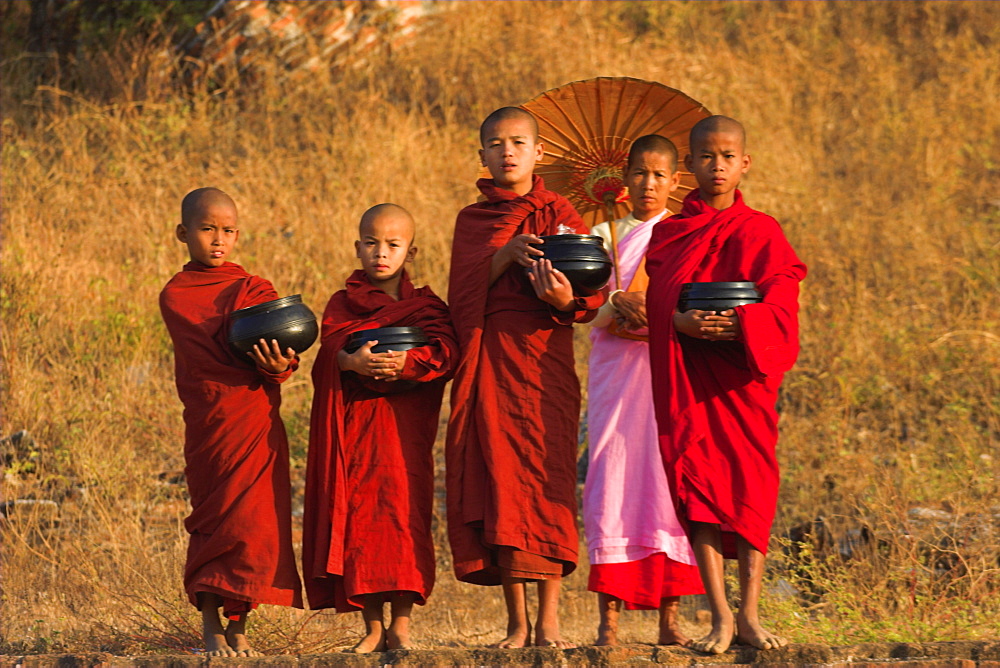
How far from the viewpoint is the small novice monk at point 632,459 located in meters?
4.08

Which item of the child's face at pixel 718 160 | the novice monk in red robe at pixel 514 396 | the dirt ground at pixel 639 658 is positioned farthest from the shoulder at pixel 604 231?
the dirt ground at pixel 639 658

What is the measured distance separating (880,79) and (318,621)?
26.0 feet

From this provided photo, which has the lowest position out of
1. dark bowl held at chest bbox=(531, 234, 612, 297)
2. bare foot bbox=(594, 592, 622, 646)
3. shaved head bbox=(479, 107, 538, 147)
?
bare foot bbox=(594, 592, 622, 646)

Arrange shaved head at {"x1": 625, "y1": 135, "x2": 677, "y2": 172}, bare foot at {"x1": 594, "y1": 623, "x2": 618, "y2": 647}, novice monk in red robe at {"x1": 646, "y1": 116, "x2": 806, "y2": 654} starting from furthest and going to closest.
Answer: shaved head at {"x1": 625, "y1": 135, "x2": 677, "y2": 172} → bare foot at {"x1": 594, "y1": 623, "x2": 618, "y2": 647} → novice monk in red robe at {"x1": 646, "y1": 116, "x2": 806, "y2": 654}

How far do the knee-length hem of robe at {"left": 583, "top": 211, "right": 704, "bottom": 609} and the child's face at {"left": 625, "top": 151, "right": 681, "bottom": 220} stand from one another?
2.8 inches

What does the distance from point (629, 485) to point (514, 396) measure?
0.61 m

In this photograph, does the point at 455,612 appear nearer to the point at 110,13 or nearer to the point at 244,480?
the point at 244,480

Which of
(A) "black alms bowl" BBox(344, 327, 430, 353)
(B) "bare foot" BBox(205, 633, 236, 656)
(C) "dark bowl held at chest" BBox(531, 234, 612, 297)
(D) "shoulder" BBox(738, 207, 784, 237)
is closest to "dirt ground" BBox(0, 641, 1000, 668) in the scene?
(B) "bare foot" BBox(205, 633, 236, 656)

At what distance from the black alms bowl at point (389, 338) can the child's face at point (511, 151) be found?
2.18ft

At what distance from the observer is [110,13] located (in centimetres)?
1073

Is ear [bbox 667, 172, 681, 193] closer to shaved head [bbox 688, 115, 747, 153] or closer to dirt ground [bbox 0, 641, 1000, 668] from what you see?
shaved head [bbox 688, 115, 747, 153]

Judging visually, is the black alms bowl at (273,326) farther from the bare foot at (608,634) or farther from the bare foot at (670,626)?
the bare foot at (670,626)

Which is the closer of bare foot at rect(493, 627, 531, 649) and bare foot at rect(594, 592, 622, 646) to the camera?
bare foot at rect(493, 627, 531, 649)

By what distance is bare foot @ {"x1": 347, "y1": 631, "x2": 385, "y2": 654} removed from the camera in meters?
3.89
